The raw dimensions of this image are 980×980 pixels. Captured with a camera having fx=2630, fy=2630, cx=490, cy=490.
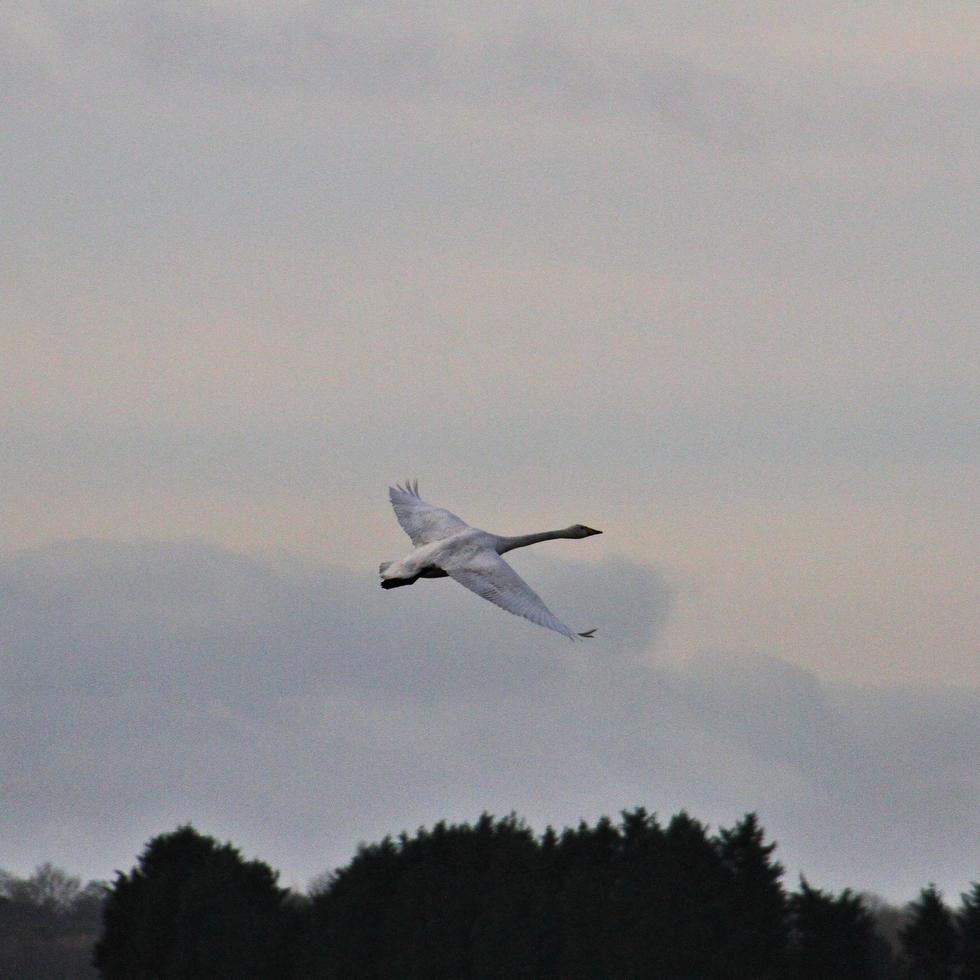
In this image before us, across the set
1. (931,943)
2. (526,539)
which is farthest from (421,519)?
(931,943)

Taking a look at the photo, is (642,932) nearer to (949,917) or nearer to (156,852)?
(949,917)

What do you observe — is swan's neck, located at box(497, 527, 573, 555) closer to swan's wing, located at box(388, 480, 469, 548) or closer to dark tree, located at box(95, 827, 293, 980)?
swan's wing, located at box(388, 480, 469, 548)

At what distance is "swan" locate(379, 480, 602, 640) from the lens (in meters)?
48.4

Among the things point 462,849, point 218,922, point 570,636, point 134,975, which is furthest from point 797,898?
point 570,636

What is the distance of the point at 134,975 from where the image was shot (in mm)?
109625

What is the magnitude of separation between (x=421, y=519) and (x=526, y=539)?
155 inches

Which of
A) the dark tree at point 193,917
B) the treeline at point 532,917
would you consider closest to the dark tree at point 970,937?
the treeline at point 532,917

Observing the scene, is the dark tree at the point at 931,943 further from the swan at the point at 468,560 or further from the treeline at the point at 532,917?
the swan at the point at 468,560

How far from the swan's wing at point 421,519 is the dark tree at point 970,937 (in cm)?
2970

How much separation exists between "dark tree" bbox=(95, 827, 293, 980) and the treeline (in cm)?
9

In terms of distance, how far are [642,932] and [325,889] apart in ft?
70.0

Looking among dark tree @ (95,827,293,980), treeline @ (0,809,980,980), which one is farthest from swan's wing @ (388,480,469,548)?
dark tree @ (95,827,293,980)

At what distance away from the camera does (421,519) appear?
57.0 m

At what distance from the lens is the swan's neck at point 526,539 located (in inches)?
2069
